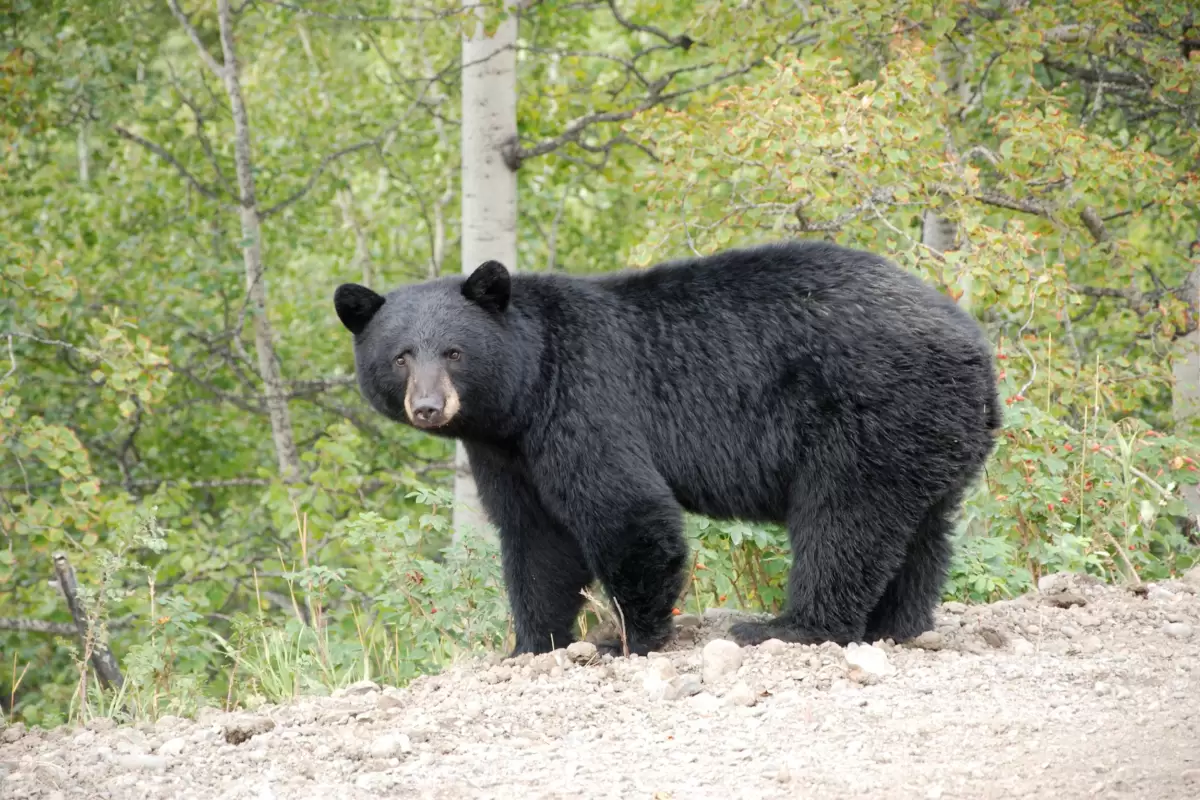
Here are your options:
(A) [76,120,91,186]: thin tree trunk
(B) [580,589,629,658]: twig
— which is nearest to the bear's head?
(B) [580,589,629,658]: twig

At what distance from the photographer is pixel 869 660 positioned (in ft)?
12.8

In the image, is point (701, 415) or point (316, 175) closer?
point (701, 415)

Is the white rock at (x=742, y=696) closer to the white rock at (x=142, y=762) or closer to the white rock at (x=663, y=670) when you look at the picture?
the white rock at (x=663, y=670)

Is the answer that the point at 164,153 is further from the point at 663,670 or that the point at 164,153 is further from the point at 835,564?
the point at 663,670

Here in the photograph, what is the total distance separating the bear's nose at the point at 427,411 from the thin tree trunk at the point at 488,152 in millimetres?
4201

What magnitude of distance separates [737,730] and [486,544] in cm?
207

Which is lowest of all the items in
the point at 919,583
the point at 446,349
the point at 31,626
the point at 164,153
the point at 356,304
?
the point at 31,626

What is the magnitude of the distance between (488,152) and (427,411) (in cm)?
461

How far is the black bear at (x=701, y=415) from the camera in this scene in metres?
4.34

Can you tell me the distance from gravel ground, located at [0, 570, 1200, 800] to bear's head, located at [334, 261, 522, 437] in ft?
2.83

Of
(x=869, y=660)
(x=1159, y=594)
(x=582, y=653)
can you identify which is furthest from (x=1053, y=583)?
(x=582, y=653)

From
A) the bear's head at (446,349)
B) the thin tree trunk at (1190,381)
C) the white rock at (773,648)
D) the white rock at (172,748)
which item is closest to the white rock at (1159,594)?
the white rock at (773,648)

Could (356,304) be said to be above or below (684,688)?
above

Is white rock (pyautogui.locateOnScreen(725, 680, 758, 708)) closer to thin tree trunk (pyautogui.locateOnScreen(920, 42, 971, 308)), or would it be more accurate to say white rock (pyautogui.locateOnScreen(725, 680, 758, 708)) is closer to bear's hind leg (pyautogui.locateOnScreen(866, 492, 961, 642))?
bear's hind leg (pyautogui.locateOnScreen(866, 492, 961, 642))
